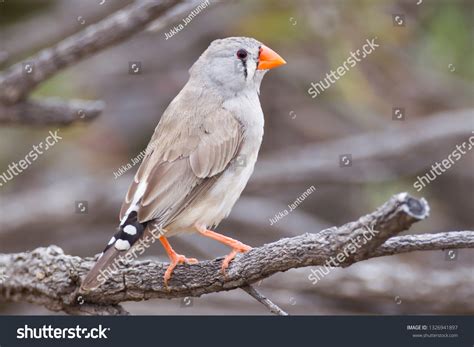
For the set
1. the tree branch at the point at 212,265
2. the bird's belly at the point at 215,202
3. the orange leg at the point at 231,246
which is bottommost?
the tree branch at the point at 212,265

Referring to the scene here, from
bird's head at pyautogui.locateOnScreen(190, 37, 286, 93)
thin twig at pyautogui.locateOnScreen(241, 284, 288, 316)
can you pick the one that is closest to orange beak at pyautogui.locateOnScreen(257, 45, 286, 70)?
bird's head at pyautogui.locateOnScreen(190, 37, 286, 93)

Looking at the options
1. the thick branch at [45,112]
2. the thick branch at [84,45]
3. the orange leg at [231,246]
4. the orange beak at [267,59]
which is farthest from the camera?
the thick branch at [45,112]

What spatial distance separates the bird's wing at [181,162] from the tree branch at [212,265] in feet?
1.04

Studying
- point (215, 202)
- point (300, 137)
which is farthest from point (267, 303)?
point (300, 137)

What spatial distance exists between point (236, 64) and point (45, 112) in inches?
49.8

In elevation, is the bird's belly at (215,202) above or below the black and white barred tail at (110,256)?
above

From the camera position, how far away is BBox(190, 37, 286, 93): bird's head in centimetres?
538

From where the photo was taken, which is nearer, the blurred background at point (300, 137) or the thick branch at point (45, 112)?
the thick branch at point (45, 112)

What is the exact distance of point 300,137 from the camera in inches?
357

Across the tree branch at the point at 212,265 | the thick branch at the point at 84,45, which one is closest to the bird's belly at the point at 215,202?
the tree branch at the point at 212,265

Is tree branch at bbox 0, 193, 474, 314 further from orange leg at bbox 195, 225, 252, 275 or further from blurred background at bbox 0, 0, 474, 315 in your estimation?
blurred background at bbox 0, 0, 474, 315

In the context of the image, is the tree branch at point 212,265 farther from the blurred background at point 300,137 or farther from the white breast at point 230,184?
the blurred background at point 300,137

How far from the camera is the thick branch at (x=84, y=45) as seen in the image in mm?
5207
